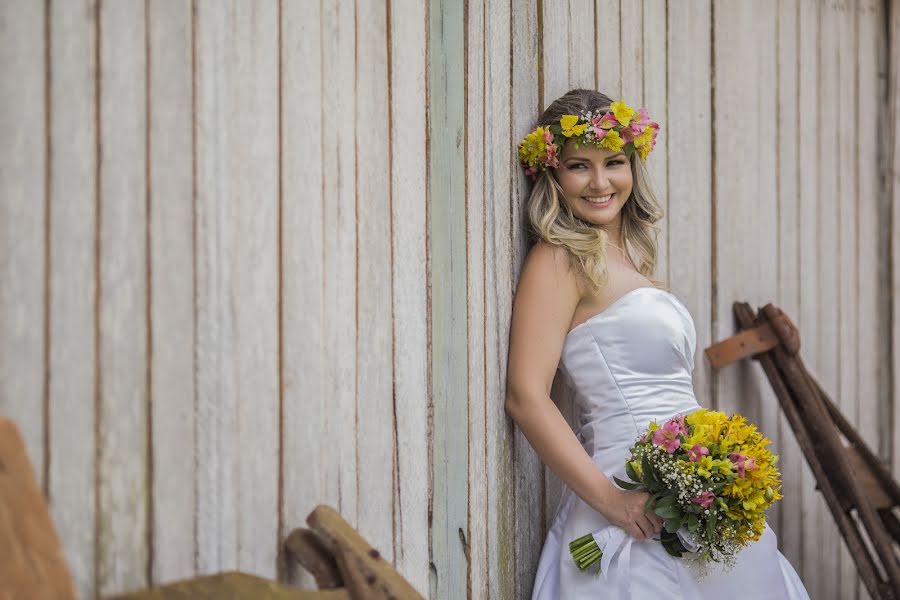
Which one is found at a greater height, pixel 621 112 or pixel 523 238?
pixel 621 112

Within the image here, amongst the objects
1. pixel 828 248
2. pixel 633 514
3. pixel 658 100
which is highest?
pixel 658 100

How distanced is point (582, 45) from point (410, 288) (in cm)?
114

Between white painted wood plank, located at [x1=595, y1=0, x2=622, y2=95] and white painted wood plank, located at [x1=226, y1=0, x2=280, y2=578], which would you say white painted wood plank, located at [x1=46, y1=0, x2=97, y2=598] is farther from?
white painted wood plank, located at [x1=595, y1=0, x2=622, y2=95]

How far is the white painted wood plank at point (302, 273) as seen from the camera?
208 cm

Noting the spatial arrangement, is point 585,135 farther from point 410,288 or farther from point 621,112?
point 410,288

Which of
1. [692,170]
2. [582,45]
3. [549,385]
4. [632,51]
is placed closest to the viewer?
[549,385]

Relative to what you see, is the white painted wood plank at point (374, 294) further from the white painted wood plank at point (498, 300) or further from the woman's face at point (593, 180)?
the woman's face at point (593, 180)

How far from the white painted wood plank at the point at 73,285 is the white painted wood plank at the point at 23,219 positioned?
0.9 inches

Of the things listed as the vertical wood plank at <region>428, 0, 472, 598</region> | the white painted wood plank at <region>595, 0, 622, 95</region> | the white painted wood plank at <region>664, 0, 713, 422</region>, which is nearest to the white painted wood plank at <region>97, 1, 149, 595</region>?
the vertical wood plank at <region>428, 0, 472, 598</region>

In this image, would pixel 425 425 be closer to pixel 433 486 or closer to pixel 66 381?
pixel 433 486

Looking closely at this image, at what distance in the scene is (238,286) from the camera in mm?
1970

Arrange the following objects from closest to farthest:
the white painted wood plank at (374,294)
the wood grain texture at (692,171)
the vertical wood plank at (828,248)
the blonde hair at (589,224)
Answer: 1. the white painted wood plank at (374,294)
2. the blonde hair at (589,224)
3. the wood grain texture at (692,171)
4. the vertical wood plank at (828,248)

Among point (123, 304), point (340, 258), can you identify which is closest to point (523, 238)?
point (340, 258)

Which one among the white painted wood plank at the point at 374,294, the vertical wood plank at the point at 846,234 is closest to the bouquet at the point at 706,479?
the white painted wood plank at the point at 374,294
